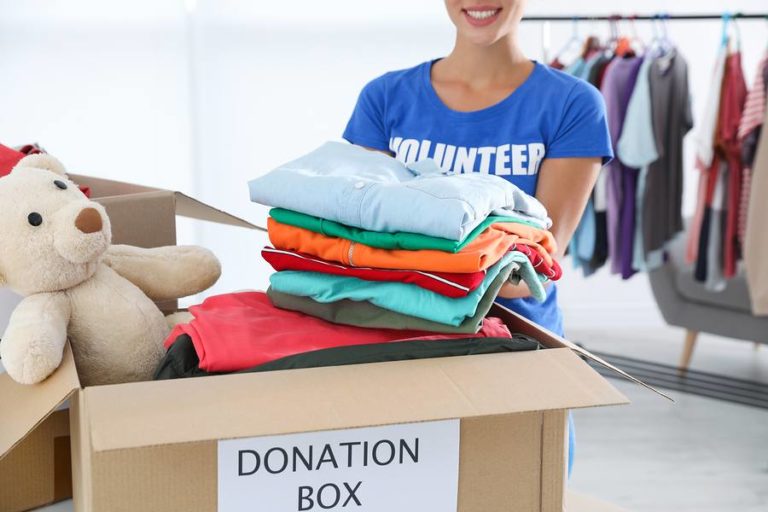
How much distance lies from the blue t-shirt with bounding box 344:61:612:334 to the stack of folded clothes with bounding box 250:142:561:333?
0.29m

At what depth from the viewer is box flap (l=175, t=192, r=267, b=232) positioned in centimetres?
108

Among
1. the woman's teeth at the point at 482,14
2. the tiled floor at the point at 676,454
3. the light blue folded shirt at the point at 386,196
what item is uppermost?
the woman's teeth at the point at 482,14

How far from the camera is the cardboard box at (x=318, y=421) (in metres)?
0.63

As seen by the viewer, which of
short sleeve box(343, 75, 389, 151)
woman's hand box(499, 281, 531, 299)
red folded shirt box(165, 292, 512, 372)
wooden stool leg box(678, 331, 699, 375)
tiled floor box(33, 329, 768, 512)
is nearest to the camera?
red folded shirt box(165, 292, 512, 372)

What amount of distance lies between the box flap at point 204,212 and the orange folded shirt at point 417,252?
0.61 ft

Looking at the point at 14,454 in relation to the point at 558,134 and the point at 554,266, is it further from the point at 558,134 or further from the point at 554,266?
the point at 558,134

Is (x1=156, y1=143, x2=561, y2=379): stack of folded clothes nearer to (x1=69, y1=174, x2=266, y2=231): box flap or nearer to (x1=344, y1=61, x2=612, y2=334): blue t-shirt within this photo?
(x1=69, y1=174, x2=266, y2=231): box flap

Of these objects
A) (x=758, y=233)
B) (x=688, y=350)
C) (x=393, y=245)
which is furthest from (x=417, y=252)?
(x=688, y=350)

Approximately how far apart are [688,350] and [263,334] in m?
2.67

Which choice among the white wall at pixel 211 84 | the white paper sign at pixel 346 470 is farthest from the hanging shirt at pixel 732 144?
the white paper sign at pixel 346 470

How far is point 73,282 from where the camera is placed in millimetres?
847

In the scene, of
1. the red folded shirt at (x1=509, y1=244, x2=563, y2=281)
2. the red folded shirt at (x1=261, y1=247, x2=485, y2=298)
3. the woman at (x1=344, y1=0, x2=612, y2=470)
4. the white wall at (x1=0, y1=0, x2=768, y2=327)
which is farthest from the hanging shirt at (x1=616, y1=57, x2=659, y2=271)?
the red folded shirt at (x1=261, y1=247, x2=485, y2=298)

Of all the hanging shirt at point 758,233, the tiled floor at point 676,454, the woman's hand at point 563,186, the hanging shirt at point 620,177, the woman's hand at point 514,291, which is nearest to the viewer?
the woman's hand at point 514,291

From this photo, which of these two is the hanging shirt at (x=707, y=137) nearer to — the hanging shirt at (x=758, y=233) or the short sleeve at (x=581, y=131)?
the hanging shirt at (x=758, y=233)
